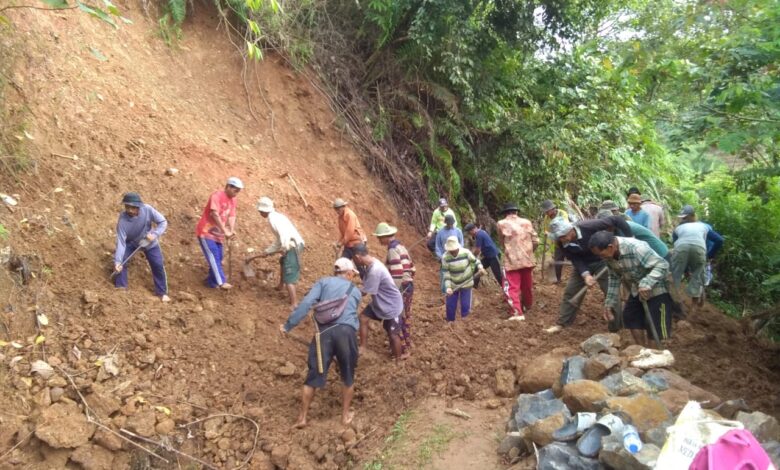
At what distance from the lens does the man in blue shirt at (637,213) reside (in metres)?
7.62

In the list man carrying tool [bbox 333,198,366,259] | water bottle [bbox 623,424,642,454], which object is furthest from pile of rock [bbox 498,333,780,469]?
man carrying tool [bbox 333,198,366,259]

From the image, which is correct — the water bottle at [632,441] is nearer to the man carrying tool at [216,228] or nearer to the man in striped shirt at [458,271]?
the man in striped shirt at [458,271]

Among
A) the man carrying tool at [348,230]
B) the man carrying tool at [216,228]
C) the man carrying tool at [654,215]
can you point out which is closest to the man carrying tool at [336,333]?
the man carrying tool at [348,230]

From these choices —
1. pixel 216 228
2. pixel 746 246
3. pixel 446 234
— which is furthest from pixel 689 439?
pixel 746 246

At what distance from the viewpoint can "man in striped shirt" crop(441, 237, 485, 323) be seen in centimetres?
689

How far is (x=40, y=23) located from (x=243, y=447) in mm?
7230

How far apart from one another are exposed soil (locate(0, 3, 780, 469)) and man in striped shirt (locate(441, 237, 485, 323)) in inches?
16.1

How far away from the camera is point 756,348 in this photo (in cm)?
705

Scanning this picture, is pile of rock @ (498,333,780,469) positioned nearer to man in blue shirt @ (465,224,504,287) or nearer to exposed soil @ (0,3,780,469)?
exposed soil @ (0,3,780,469)

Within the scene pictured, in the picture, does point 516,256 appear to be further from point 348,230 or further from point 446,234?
point 348,230

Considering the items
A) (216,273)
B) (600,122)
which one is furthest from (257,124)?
(600,122)

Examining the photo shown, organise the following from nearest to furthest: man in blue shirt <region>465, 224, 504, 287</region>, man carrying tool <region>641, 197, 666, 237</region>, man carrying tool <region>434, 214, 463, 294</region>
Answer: man carrying tool <region>641, 197, 666, 237</region> < man carrying tool <region>434, 214, 463, 294</region> < man in blue shirt <region>465, 224, 504, 287</region>

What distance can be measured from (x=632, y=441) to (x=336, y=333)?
273 centimetres

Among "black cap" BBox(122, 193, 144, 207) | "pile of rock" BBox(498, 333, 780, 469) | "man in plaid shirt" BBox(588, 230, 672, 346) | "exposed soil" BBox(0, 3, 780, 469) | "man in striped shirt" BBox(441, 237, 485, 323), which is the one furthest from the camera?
"man in striped shirt" BBox(441, 237, 485, 323)
